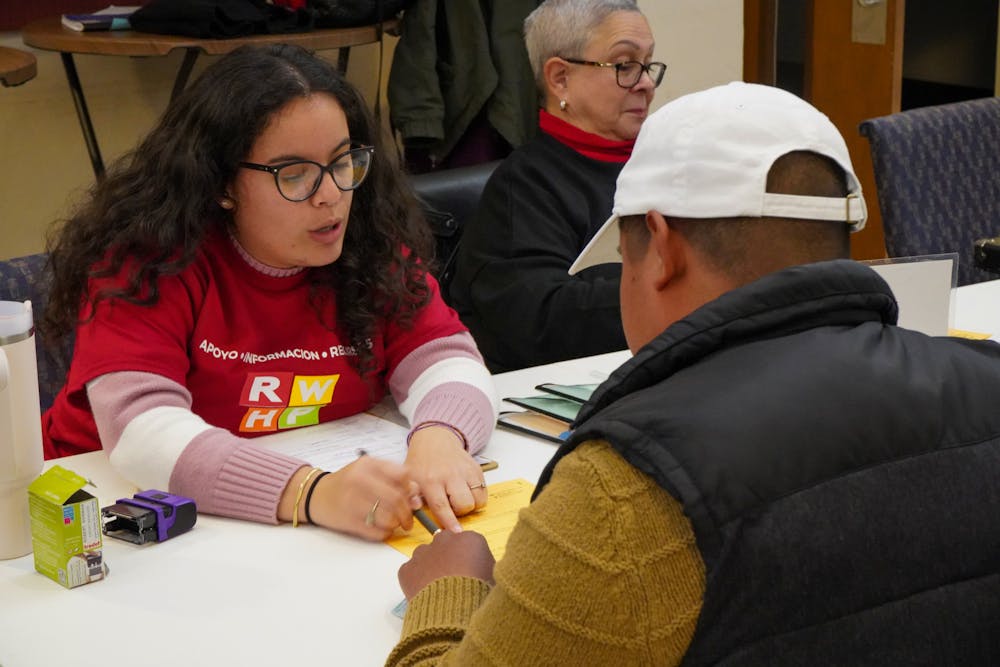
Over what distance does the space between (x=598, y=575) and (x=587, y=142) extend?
1872mm

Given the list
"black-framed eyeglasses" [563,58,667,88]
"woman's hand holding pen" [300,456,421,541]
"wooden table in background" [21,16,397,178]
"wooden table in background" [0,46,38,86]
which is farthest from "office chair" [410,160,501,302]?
"woman's hand holding pen" [300,456,421,541]

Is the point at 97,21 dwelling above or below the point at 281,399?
above

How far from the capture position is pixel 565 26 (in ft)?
8.77

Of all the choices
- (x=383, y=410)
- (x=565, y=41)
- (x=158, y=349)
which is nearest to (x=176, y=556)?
(x=158, y=349)

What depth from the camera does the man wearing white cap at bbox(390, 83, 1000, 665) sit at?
2.74ft

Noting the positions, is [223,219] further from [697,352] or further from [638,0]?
[638,0]

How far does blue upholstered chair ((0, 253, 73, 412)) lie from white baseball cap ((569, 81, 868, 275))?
3.80 feet

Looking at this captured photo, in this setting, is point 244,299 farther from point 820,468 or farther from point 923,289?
point 820,468

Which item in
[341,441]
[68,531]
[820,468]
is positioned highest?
[820,468]

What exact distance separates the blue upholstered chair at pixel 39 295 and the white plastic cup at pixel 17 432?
515mm

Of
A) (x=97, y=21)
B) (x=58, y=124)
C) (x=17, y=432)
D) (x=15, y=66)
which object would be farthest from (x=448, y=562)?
(x=58, y=124)

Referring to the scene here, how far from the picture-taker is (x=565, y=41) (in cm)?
266

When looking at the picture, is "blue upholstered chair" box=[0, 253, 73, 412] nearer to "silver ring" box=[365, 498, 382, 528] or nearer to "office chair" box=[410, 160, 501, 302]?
"silver ring" box=[365, 498, 382, 528]

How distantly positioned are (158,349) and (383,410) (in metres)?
0.38
